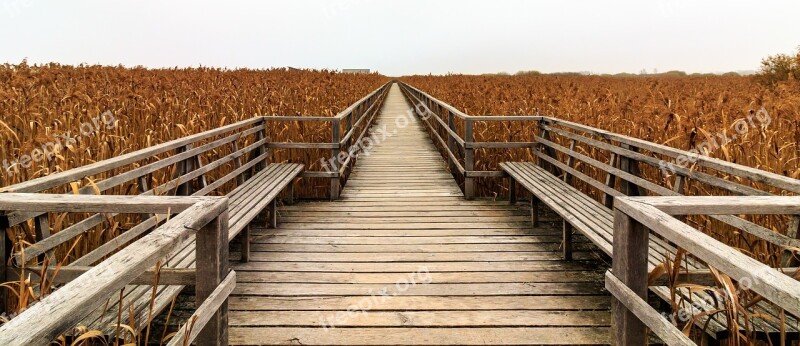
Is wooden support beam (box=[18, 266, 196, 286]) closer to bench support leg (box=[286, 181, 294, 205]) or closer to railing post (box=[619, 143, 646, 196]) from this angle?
railing post (box=[619, 143, 646, 196])

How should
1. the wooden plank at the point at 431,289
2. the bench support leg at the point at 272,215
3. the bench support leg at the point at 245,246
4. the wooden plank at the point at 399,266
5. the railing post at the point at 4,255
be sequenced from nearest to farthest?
1. the railing post at the point at 4,255
2. the wooden plank at the point at 431,289
3. the wooden plank at the point at 399,266
4. the bench support leg at the point at 245,246
5. the bench support leg at the point at 272,215

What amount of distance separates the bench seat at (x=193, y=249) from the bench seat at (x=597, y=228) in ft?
7.53

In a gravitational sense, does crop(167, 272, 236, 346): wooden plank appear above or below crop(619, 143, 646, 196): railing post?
below

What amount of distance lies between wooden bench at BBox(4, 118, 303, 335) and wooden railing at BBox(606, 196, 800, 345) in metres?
1.68

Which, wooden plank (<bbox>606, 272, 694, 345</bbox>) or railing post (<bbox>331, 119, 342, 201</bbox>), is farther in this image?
railing post (<bbox>331, 119, 342, 201</bbox>)

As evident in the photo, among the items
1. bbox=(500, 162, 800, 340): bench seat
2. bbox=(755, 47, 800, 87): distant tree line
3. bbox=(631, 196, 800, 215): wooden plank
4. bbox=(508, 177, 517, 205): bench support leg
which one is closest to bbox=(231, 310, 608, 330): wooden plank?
bbox=(500, 162, 800, 340): bench seat

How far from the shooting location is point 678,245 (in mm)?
1709

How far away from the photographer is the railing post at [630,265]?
2.09m

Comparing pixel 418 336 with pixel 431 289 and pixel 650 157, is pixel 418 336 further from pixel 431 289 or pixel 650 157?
pixel 650 157

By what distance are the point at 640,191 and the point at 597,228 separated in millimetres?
933

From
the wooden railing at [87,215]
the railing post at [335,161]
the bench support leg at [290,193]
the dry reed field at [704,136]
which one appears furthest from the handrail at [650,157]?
the wooden railing at [87,215]

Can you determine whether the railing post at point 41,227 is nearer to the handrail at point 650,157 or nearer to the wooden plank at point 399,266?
the wooden plank at point 399,266

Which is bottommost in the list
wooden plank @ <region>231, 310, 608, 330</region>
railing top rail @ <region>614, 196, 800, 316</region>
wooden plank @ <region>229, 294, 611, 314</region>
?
wooden plank @ <region>231, 310, 608, 330</region>

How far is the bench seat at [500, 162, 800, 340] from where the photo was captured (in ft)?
7.24
